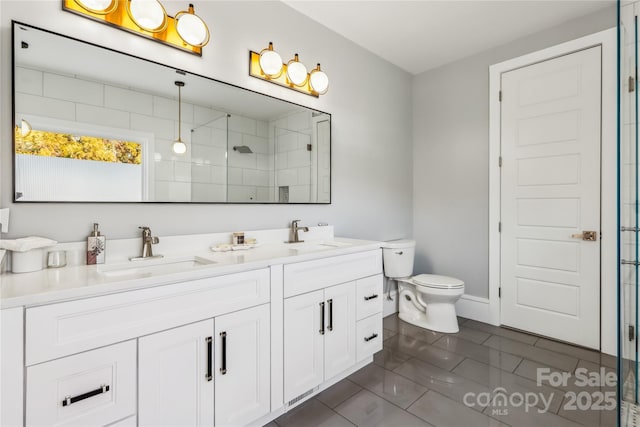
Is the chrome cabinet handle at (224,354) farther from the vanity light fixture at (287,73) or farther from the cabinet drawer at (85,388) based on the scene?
the vanity light fixture at (287,73)

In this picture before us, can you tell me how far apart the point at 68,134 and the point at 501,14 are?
2.97 metres

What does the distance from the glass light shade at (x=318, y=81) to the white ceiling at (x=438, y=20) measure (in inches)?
18.4

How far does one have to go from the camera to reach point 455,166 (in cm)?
308

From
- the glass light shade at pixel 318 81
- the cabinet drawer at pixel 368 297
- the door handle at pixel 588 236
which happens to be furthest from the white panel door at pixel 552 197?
the glass light shade at pixel 318 81

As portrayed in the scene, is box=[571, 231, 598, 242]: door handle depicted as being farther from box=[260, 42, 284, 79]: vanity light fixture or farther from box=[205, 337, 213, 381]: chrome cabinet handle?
box=[205, 337, 213, 381]: chrome cabinet handle

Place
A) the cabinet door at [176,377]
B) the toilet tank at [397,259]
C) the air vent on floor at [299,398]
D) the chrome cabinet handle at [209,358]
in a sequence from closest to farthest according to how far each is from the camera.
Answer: the cabinet door at [176,377], the chrome cabinet handle at [209,358], the air vent on floor at [299,398], the toilet tank at [397,259]

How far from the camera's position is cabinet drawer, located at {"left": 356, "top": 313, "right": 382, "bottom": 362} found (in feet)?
6.43

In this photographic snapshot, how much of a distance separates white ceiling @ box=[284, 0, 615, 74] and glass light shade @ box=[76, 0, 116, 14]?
3.99ft

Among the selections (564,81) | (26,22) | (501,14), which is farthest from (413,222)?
(26,22)

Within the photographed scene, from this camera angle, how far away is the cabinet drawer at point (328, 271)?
1583 millimetres

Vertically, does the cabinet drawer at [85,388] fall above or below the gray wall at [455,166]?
below

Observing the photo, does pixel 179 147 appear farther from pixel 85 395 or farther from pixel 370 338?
pixel 370 338

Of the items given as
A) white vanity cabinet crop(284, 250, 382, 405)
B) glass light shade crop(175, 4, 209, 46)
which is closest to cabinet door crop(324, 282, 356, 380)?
white vanity cabinet crop(284, 250, 382, 405)

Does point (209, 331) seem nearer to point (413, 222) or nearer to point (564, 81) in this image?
point (413, 222)
